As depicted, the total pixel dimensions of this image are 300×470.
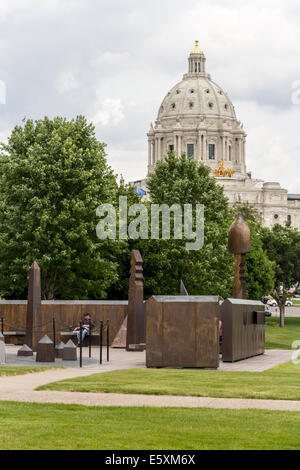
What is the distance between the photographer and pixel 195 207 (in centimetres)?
5700

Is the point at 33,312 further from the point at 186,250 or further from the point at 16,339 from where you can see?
the point at 186,250

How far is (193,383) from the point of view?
703 inches

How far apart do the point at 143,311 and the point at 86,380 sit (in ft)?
45.2

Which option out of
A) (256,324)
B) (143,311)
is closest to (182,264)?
(143,311)

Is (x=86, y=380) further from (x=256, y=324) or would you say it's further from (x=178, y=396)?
(x=256, y=324)

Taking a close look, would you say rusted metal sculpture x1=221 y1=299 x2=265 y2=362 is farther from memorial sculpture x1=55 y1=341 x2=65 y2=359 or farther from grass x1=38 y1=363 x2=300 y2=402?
memorial sculpture x1=55 y1=341 x2=65 y2=359

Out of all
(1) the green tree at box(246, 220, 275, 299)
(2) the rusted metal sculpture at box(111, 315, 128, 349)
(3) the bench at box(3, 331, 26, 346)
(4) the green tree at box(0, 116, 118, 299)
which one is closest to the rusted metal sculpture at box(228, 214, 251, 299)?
(2) the rusted metal sculpture at box(111, 315, 128, 349)

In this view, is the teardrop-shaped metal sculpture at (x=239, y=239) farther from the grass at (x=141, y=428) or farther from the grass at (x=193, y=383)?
the grass at (x=141, y=428)

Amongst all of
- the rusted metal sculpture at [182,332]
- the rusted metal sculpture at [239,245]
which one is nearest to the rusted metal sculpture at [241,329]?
the rusted metal sculpture at [239,245]

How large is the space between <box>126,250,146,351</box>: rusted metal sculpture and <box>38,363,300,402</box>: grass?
9404 mm

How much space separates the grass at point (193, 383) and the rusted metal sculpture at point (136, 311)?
9404 mm

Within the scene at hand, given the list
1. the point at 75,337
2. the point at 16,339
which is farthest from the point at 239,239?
the point at 16,339

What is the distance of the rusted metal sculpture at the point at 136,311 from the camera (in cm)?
3097

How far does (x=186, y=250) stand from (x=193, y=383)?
35.1 m
